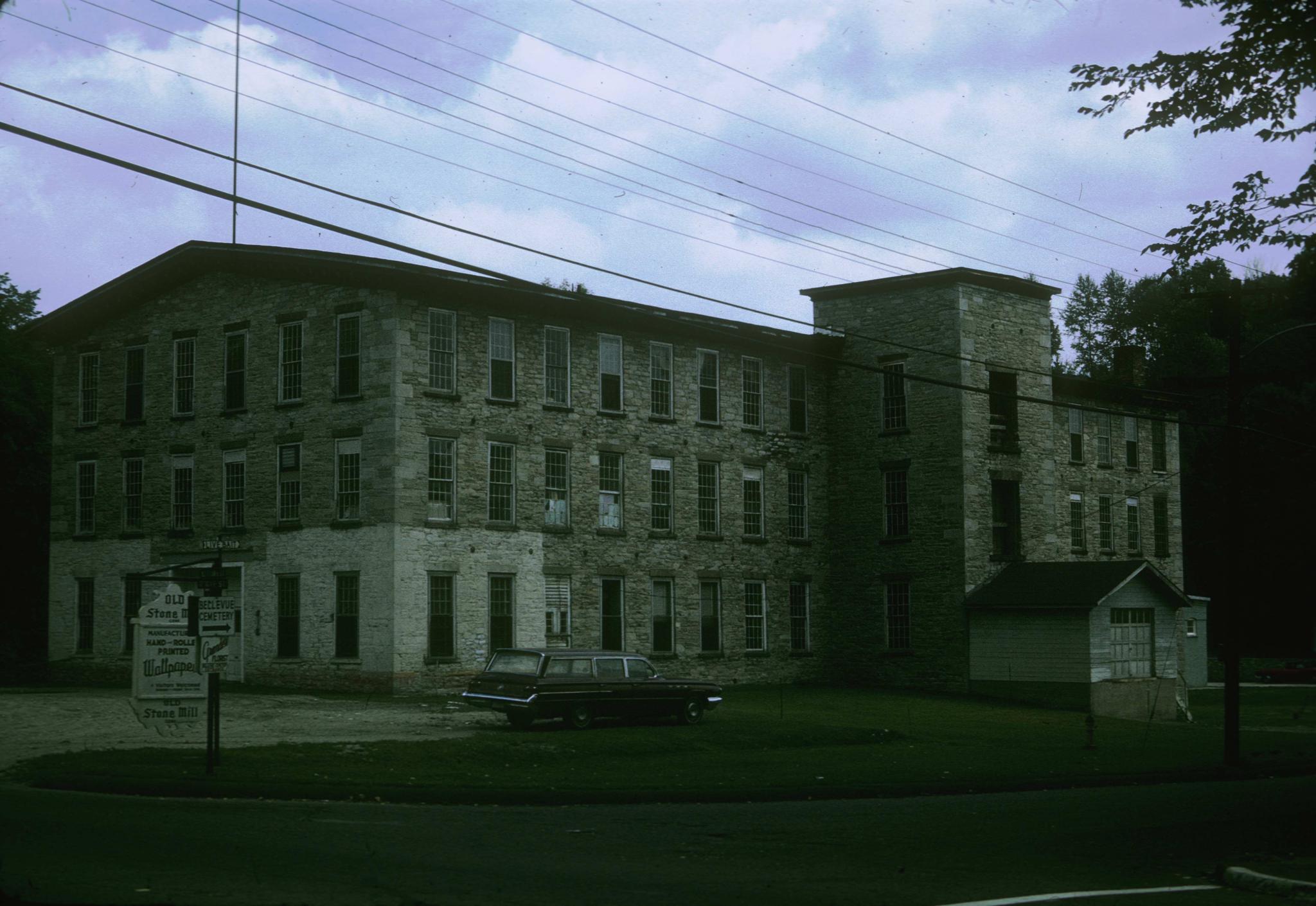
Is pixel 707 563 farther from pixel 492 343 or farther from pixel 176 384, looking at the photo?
pixel 176 384

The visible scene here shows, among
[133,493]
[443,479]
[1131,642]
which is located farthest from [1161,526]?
[133,493]

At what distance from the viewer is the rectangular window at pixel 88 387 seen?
150 ft

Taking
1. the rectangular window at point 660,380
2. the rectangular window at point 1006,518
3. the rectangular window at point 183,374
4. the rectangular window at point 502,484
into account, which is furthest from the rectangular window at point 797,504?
the rectangular window at point 183,374

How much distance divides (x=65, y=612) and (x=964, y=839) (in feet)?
→ 121

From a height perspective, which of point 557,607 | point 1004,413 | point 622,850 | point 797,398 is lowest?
point 622,850

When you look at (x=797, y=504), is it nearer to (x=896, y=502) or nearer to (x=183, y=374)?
(x=896, y=502)

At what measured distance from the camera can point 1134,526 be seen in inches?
2269

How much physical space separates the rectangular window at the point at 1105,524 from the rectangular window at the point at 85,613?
34632 mm

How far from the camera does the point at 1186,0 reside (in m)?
17.1

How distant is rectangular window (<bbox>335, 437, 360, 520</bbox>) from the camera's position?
3866cm

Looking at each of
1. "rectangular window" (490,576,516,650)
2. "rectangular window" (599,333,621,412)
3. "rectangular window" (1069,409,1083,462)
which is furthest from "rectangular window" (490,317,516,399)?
"rectangular window" (1069,409,1083,462)

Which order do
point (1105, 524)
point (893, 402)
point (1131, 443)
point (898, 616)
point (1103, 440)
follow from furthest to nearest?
1. point (1131, 443)
2. point (1103, 440)
3. point (1105, 524)
4. point (893, 402)
5. point (898, 616)

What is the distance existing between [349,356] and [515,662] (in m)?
12.9

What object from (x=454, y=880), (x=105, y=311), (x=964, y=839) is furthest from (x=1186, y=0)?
(x=105, y=311)
